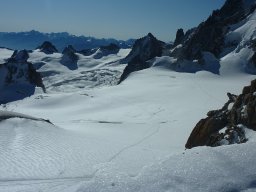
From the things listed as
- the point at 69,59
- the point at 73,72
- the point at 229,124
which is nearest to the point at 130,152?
the point at 229,124

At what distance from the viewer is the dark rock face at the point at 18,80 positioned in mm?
90625

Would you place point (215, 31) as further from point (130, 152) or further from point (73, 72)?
point (73, 72)

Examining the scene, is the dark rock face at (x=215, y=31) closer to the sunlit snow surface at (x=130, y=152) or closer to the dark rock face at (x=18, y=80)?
the sunlit snow surface at (x=130, y=152)

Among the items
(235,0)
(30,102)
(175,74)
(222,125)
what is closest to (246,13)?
(235,0)

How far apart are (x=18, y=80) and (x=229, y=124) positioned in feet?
268

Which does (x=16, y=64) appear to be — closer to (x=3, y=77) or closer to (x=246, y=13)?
(x=3, y=77)

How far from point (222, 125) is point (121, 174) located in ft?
31.3

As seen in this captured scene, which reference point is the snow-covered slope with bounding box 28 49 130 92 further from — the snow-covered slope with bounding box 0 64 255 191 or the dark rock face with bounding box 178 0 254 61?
the snow-covered slope with bounding box 0 64 255 191

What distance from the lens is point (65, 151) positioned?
2080 cm

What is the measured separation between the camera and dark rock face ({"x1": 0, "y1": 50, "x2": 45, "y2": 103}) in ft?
297

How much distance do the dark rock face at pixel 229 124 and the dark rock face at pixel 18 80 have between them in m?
70.2

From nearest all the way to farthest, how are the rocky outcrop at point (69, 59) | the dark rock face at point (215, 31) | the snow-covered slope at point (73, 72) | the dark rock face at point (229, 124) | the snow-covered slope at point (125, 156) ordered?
the snow-covered slope at point (125, 156) < the dark rock face at point (229, 124) < the dark rock face at point (215, 31) < the snow-covered slope at point (73, 72) < the rocky outcrop at point (69, 59)

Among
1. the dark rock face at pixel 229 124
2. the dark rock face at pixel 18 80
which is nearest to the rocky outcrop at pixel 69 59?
the dark rock face at pixel 18 80

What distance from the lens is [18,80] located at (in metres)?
97.2
